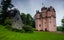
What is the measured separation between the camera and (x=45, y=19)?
44219 mm

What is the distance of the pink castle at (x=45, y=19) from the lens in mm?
42319

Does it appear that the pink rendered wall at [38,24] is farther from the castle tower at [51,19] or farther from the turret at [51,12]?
the turret at [51,12]

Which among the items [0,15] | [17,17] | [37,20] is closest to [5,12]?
[0,15]

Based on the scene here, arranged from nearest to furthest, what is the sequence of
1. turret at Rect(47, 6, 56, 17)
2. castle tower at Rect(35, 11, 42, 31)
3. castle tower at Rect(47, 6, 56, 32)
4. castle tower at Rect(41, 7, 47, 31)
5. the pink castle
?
castle tower at Rect(47, 6, 56, 32) → the pink castle → turret at Rect(47, 6, 56, 17) → castle tower at Rect(41, 7, 47, 31) → castle tower at Rect(35, 11, 42, 31)

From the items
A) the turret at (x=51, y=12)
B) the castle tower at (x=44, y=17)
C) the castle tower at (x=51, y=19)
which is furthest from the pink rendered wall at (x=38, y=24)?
the turret at (x=51, y=12)

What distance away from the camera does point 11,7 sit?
120 feet

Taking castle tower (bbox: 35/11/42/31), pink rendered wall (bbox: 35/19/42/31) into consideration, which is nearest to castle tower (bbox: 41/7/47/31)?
pink rendered wall (bbox: 35/19/42/31)

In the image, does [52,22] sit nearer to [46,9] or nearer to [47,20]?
[47,20]

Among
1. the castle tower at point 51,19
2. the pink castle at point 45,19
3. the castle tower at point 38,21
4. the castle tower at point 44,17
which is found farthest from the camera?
the castle tower at point 38,21

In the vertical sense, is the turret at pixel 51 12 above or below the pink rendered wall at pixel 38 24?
above

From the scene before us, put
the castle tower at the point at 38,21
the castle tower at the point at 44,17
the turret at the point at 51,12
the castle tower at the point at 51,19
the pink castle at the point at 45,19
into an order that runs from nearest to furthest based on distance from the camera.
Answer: the castle tower at the point at 51,19, the pink castle at the point at 45,19, the turret at the point at 51,12, the castle tower at the point at 44,17, the castle tower at the point at 38,21

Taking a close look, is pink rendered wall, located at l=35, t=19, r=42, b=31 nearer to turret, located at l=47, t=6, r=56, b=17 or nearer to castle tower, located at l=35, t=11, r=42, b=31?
castle tower, located at l=35, t=11, r=42, b=31

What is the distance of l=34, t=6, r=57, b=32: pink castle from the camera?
42.3 metres

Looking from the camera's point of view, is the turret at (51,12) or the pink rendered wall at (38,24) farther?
the pink rendered wall at (38,24)
